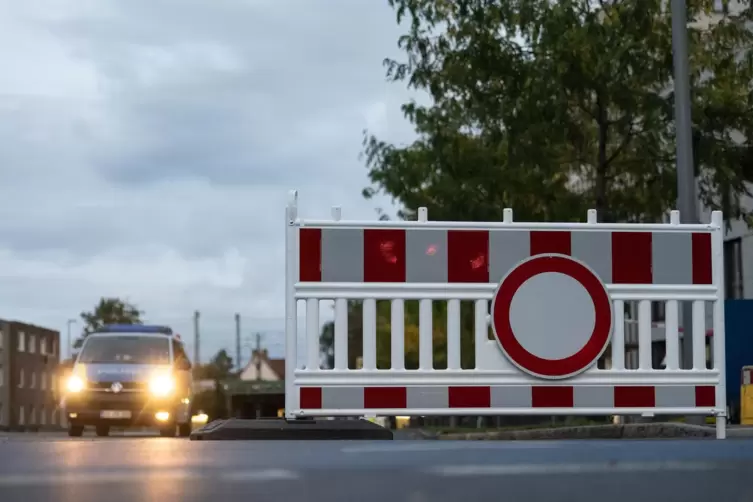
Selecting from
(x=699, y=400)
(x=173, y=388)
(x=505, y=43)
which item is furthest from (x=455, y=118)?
(x=699, y=400)

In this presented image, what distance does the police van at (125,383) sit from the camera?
2588 cm

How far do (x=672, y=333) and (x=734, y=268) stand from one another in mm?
42962

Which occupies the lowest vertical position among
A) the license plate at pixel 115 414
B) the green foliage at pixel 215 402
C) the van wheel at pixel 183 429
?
the green foliage at pixel 215 402

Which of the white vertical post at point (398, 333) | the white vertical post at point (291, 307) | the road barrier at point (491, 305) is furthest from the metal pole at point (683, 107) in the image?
the white vertical post at point (291, 307)

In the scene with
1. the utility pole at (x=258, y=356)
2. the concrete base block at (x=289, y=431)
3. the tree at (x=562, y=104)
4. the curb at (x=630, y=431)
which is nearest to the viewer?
the concrete base block at (x=289, y=431)

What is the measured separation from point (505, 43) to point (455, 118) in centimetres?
189

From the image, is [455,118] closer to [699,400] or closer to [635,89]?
[635,89]

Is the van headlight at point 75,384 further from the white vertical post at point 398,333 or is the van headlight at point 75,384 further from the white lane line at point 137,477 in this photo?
the white lane line at point 137,477

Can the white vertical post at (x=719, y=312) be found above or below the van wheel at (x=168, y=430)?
above

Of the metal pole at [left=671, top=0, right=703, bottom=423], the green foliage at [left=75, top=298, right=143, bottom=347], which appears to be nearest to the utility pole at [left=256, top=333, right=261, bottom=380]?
the green foliage at [left=75, top=298, right=143, bottom=347]

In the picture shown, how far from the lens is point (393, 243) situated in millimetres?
5016

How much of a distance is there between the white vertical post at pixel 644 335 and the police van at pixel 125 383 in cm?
2119

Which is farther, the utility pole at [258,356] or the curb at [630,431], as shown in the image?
the utility pole at [258,356]

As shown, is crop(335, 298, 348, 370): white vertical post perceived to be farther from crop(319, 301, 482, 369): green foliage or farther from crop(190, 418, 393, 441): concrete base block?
crop(190, 418, 393, 441): concrete base block
